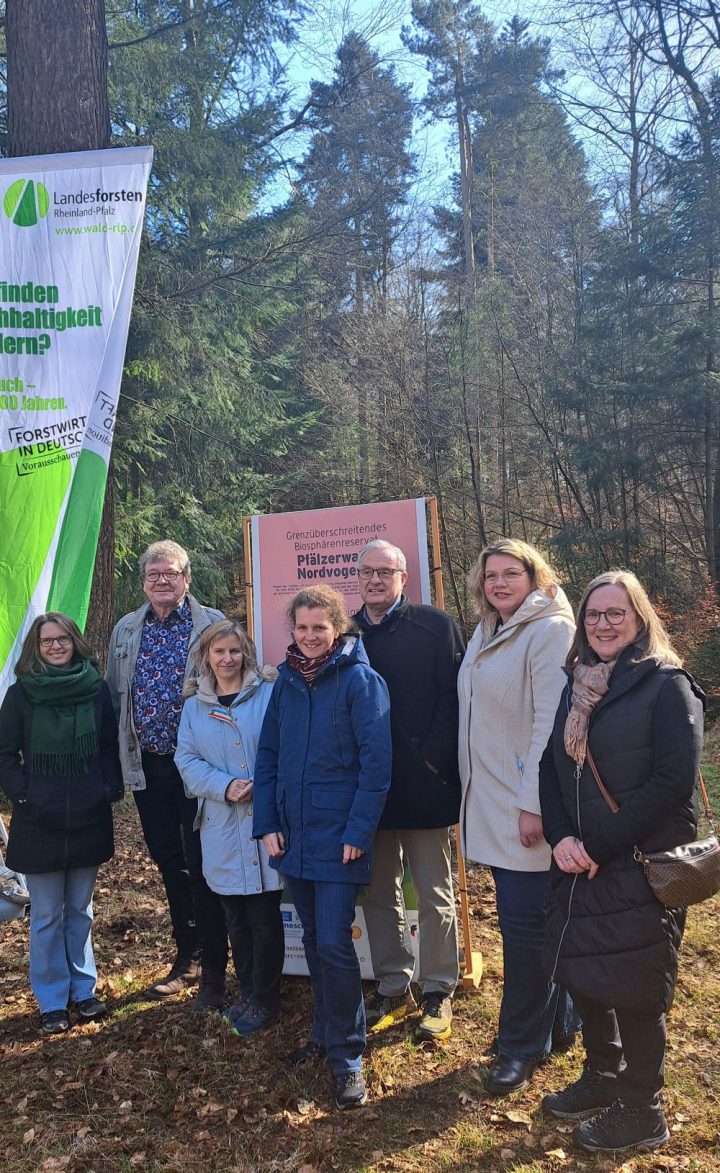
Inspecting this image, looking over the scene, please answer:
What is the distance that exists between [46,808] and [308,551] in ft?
5.81

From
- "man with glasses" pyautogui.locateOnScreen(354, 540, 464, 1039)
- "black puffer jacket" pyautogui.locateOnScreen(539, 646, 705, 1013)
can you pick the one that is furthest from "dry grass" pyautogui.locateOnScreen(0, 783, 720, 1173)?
"black puffer jacket" pyautogui.locateOnScreen(539, 646, 705, 1013)

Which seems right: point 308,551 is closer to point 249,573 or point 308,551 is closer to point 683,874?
point 249,573

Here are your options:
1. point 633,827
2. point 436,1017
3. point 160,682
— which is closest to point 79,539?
point 160,682

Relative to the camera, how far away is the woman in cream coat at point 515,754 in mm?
3199

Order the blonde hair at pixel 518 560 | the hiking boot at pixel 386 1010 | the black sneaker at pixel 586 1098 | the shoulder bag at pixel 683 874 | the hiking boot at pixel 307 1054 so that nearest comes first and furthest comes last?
Answer: the shoulder bag at pixel 683 874 → the black sneaker at pixel 586 1098 → the blonde hair at pixel 518 560 → the hiking boot at pixel 307 1054 → the hiking boot at pixel 386 1010

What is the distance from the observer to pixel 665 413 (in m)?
13.1

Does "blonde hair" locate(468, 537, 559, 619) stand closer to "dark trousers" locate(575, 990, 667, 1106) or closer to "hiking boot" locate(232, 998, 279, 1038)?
"dark trousers" locate(575, 990, 667, 1106)

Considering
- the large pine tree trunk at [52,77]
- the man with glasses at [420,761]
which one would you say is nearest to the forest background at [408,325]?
the large pine tree trunk at [52,77]

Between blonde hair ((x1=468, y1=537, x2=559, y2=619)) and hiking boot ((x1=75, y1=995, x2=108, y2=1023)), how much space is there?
2577 mm

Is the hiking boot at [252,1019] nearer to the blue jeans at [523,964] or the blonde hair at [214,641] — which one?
the blue jeans at [523,964]

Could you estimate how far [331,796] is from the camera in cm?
320

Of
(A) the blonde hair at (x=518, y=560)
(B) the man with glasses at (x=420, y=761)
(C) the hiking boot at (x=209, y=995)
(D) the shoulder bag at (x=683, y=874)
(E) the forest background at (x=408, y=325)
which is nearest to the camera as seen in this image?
(D) the shoulder bag at (x=683, y=874)

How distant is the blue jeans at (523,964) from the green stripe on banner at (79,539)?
2.36m

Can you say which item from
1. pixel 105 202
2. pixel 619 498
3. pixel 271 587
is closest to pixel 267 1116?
pixel 271 587
